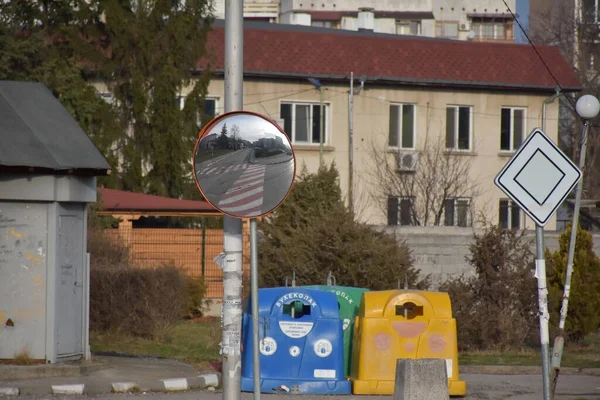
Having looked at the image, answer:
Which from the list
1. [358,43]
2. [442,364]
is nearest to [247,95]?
[358,43]

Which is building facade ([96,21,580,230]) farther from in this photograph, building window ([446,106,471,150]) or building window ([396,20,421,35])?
building window ([396,20,421,35])

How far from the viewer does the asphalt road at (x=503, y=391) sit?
12.7 metres

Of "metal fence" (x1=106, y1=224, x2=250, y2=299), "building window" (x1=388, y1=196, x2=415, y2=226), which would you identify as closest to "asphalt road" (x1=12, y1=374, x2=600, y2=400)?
"metal fence" (x1=106, y1=224, x2=250, y2=299)

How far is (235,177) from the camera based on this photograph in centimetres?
816

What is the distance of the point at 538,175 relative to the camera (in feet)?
30.8

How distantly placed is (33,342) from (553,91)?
92.1 feet

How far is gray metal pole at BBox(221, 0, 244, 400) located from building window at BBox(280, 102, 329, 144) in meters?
27.9

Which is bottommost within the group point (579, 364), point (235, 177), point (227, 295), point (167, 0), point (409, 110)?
point (579, 364)

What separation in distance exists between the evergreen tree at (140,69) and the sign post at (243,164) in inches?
954

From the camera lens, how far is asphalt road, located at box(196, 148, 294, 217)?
8148 millimetres

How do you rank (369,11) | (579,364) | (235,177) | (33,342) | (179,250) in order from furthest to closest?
(369,11)
(179,250)
(579,364)
(33,342)
(235,177)

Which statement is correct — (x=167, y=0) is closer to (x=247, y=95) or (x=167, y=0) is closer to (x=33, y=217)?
(x=247, y=95)

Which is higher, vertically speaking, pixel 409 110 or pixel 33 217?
pixel 409 110

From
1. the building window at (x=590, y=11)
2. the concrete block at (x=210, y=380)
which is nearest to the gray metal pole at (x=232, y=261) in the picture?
the concrete block at (x=210, y=380)
